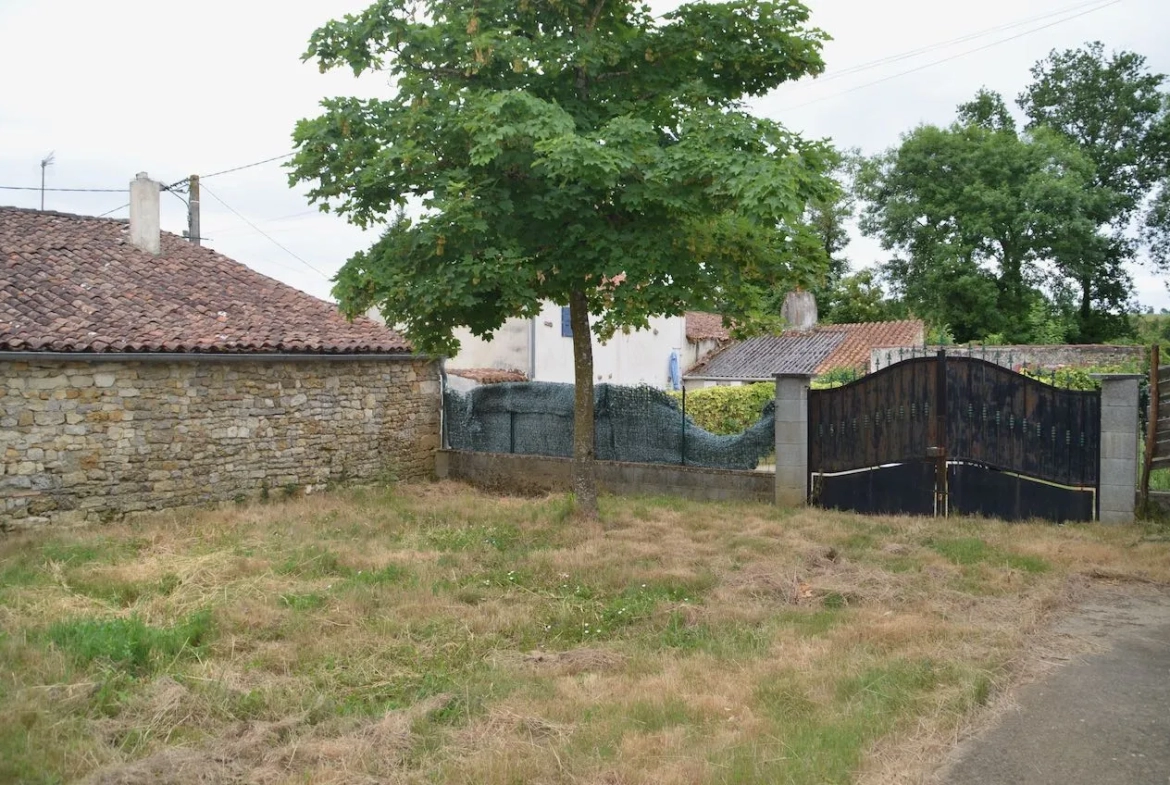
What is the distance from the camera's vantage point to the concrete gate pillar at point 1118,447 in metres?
10.9

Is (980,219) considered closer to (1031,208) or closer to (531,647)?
(1031,208)

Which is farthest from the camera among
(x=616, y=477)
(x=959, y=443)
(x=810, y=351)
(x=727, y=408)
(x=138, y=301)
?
(x=810, y=351)

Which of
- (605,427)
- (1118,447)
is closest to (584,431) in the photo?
(605,427)

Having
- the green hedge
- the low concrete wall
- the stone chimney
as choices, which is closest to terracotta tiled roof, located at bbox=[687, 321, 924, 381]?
the stone chimney

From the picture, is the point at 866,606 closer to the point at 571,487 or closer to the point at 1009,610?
the point at 1009,610

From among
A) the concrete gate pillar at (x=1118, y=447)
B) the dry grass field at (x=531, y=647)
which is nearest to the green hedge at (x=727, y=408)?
the dry grass field at (x=531, y=647)

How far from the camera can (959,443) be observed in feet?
38.9

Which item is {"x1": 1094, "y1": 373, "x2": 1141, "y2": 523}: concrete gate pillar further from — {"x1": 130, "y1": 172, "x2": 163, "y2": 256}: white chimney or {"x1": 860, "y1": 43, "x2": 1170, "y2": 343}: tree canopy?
{"x1": 860, "y1": 43, "x2": 1170, "y2": 343}: tree canopy

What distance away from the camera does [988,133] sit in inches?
1390

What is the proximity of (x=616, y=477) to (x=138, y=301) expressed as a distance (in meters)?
8.20

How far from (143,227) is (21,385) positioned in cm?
558

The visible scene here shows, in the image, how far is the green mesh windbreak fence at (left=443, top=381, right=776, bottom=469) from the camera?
46.3 ft

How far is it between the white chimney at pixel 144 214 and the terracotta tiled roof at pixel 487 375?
9.41 m

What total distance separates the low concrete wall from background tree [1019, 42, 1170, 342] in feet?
88.9
